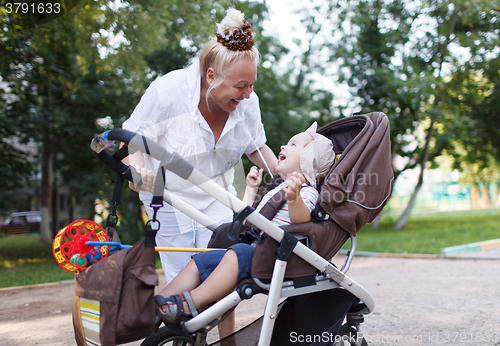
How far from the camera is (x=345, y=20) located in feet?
42.9

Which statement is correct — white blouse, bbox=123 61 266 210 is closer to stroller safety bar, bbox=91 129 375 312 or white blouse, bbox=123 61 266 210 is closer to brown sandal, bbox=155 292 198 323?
stroller safety bar, bbox=91 129 375 312

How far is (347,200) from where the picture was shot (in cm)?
194

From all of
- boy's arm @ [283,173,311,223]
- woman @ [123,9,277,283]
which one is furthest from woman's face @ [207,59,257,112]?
boy's arm @ [283,173,311,223]

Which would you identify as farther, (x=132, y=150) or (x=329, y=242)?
(x=329, y=242)

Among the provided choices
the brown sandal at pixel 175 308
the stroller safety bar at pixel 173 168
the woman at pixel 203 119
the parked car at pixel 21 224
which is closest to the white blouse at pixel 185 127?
the woman at pixel 203 119

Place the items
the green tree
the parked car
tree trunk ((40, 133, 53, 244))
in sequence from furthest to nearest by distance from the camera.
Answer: the parked car
the green tree
tree trunk ((40, 133, 53, 244))

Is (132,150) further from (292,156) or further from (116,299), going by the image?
(292,156)

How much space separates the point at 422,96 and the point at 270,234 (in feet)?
33.7

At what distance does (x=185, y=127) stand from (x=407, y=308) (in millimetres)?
2930

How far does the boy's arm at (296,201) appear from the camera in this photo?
177 centimetres

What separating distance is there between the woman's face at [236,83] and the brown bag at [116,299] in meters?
0.90

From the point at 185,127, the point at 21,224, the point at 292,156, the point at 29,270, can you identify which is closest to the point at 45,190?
the point at 29,270

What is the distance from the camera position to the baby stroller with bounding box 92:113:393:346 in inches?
64.9

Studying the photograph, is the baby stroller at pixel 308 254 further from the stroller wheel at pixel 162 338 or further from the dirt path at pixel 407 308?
the dirt path at pixel 407 308
